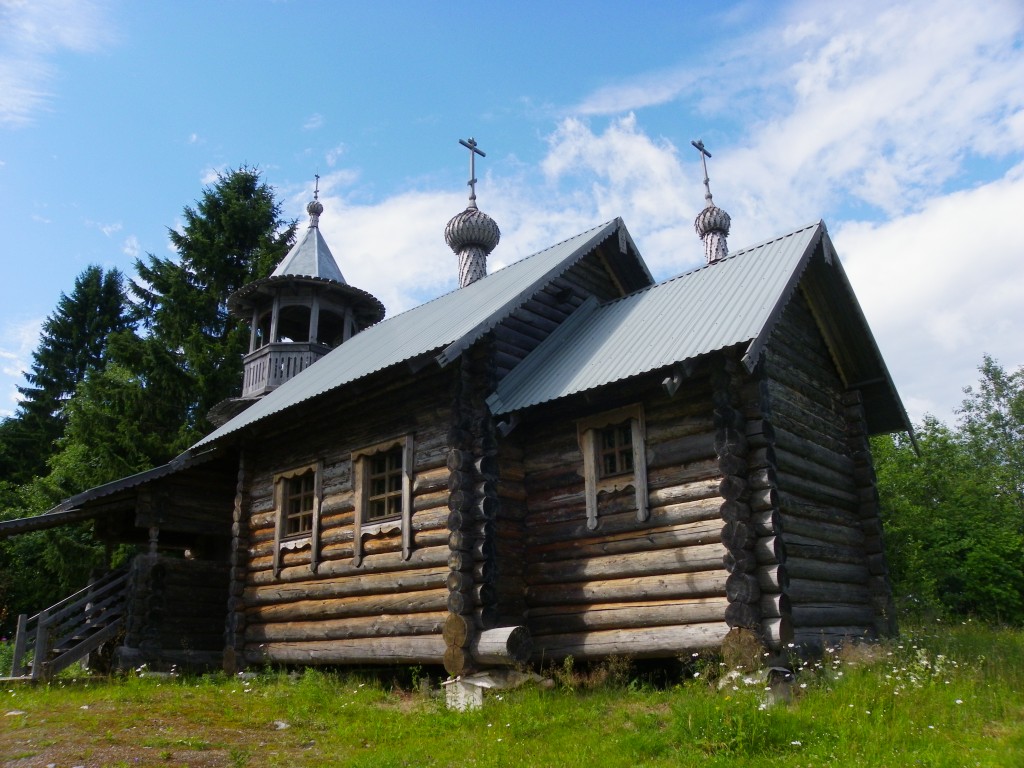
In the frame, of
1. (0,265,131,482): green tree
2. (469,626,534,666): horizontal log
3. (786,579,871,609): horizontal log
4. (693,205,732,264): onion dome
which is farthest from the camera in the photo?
(0,265,131,482): green tree

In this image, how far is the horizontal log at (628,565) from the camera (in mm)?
9781

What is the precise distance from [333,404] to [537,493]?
4.19 metres

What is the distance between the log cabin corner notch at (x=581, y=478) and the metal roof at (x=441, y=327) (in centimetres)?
8

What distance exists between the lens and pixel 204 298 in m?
28.7

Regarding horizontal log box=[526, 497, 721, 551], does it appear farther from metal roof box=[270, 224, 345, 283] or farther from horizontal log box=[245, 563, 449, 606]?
metal roof box=[270, 224, 345, 283]

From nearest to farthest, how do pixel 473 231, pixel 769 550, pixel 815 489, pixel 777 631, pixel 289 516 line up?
pixel 777 631 < pixel 769 550 < pixel 815 489 < pixel 289 516 < pixel 473 231

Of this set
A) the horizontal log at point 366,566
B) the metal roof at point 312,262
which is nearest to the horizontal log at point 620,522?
the horizontal log at point 366,566

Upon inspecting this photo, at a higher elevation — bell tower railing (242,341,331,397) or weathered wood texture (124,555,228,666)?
bell tower railing (242,341,331,397)

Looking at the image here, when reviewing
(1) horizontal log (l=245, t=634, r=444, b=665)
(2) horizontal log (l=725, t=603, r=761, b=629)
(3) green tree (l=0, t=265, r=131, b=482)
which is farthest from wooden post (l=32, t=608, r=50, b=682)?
(3) green tree (l=0, t=265, r=131, b=482)

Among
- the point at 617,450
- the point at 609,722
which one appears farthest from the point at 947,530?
the point at 609,722

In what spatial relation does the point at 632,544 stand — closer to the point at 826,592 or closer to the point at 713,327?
the point at 826,592

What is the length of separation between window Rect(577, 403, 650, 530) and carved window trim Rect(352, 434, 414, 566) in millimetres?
2664

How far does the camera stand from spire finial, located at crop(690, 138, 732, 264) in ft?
68.2

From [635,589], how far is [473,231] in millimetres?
11324
